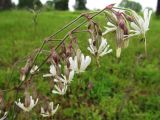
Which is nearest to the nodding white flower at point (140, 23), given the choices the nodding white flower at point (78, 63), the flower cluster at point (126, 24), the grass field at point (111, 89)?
the flower cluster at point (126, 24)

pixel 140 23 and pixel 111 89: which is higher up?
pixel 140 23

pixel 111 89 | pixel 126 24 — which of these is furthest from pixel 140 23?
pixel 111 89

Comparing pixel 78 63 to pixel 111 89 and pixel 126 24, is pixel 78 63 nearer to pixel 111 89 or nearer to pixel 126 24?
pixel 126 24

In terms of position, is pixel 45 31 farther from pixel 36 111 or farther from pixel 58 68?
pixel 58 68

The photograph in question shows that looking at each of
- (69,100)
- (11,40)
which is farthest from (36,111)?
(11,40)

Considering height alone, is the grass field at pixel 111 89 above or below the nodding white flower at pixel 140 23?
below

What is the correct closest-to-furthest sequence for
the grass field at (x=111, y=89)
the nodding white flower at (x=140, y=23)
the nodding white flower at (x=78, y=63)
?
1. the nodding white flower at (x=140, y=23)
2. the nodding white flower at (x=78, y=63)
3. the grass field at (x=111, y=89)

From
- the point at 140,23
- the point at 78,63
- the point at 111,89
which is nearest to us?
the point at 140,23

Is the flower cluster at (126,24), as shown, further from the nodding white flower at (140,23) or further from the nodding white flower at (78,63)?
the nodding white flower at (78,63)

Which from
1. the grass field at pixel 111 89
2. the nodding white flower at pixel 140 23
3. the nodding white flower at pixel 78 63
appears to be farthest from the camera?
the grass field at pixel 111 89

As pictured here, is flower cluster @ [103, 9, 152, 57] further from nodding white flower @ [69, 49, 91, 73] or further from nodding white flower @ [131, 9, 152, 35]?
nodding white flower @ [69, 49, 91, 73]

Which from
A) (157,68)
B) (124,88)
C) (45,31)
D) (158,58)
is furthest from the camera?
(45,31)
